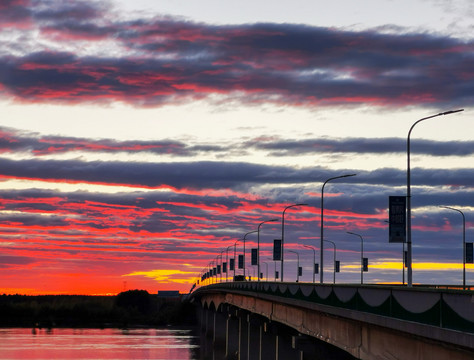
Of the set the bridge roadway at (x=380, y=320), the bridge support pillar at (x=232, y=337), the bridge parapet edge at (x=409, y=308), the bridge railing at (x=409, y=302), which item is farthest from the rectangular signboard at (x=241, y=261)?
the bridge parapet edge at (x=409, y=308)

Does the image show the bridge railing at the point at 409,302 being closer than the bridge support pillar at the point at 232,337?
Yes

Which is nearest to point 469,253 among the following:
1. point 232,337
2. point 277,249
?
point 277,249

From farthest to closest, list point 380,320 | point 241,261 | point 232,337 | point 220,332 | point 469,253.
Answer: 1. point 241,261
2. point 220,332
3. point 232,337
4. point 469,253
5. point 380,320

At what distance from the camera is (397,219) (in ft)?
167

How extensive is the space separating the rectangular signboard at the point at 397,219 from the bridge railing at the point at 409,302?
6.48 meters

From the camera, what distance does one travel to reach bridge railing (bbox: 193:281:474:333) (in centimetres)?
2461

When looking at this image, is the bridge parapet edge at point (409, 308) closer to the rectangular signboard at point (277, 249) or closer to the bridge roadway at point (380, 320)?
the bridge roadway at point (380, 320)

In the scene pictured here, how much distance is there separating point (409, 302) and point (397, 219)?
858 inches

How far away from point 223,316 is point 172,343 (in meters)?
10.3

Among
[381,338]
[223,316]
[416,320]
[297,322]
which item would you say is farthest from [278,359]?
[223,316]

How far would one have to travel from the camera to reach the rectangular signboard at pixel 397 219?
50.7 meters

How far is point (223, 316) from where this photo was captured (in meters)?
156

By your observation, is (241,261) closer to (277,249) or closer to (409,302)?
(277,249)

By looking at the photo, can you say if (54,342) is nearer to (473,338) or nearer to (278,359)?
(278,359)
